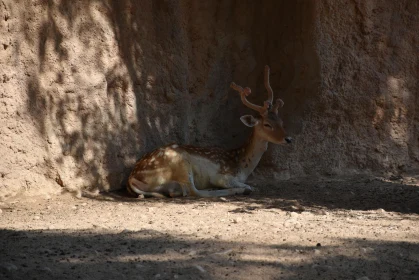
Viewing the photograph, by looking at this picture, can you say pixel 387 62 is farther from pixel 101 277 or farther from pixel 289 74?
pixel 101 277

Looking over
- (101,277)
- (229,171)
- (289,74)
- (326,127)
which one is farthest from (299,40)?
(101,277)

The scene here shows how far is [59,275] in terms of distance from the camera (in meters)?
4.62

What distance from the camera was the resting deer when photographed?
8.80 metres

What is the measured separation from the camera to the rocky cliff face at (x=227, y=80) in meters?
8.63

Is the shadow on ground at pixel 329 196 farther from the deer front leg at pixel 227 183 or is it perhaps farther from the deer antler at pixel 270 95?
the deer antler at pixel 270 95

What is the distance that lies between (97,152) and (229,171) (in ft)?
5.99

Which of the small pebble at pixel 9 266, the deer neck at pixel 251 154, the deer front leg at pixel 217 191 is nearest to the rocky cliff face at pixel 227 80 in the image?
the deer neck at pixel 251 154

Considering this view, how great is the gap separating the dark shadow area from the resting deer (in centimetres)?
288

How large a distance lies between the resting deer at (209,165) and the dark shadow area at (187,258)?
2884 mm

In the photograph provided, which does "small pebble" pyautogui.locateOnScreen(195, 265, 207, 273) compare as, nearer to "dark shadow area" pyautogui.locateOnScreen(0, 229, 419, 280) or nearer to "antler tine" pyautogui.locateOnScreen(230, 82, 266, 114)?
"dark shadow area" pyautogui.locateOnScreen(0, 229, 419, 280)

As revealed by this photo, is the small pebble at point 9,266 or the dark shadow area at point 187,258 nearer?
the small pebble at point 9,266

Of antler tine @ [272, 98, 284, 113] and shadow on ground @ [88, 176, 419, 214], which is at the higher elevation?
antler tine @ [272, 98, 284, 113]

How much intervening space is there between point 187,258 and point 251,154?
4.45 meters

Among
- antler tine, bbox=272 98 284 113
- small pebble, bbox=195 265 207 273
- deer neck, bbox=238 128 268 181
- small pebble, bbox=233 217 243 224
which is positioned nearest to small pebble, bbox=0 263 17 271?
small pebble, bbox=195 265 207 273
